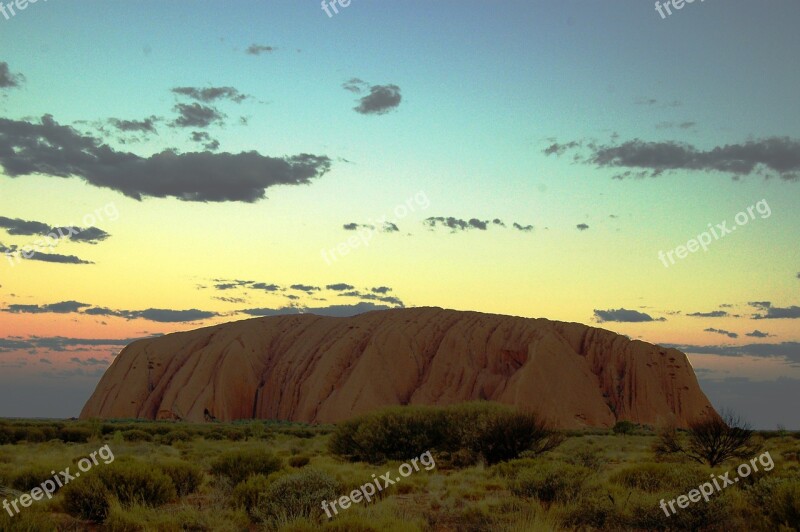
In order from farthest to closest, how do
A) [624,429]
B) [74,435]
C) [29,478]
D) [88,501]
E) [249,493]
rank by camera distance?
1. [624,429]
2. [74,435]
3. [29,478]
4. [249,493]
5. [88,501]

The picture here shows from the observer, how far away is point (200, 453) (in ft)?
88.6

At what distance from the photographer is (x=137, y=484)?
1323 centimetres

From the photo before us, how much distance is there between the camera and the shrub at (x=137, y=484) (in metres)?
12.8

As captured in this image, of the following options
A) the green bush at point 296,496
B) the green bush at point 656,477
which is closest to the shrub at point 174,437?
the green bush at point 296,496

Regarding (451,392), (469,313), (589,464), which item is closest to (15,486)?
(589,464)

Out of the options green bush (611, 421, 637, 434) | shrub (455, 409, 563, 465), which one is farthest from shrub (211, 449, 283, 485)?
green bush (611, 421, 637, 434)

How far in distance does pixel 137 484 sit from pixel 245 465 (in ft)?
11.9

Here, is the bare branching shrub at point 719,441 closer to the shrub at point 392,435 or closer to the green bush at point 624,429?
the shrub at point 392,435

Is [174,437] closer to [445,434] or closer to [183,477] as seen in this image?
[445,434]

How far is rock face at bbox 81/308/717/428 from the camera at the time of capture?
65.8 m

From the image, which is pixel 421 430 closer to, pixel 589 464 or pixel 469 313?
pixel 589 464

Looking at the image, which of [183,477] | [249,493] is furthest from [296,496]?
[183,477]

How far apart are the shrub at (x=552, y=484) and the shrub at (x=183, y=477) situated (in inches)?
293

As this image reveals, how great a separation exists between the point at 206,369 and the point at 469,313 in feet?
102
